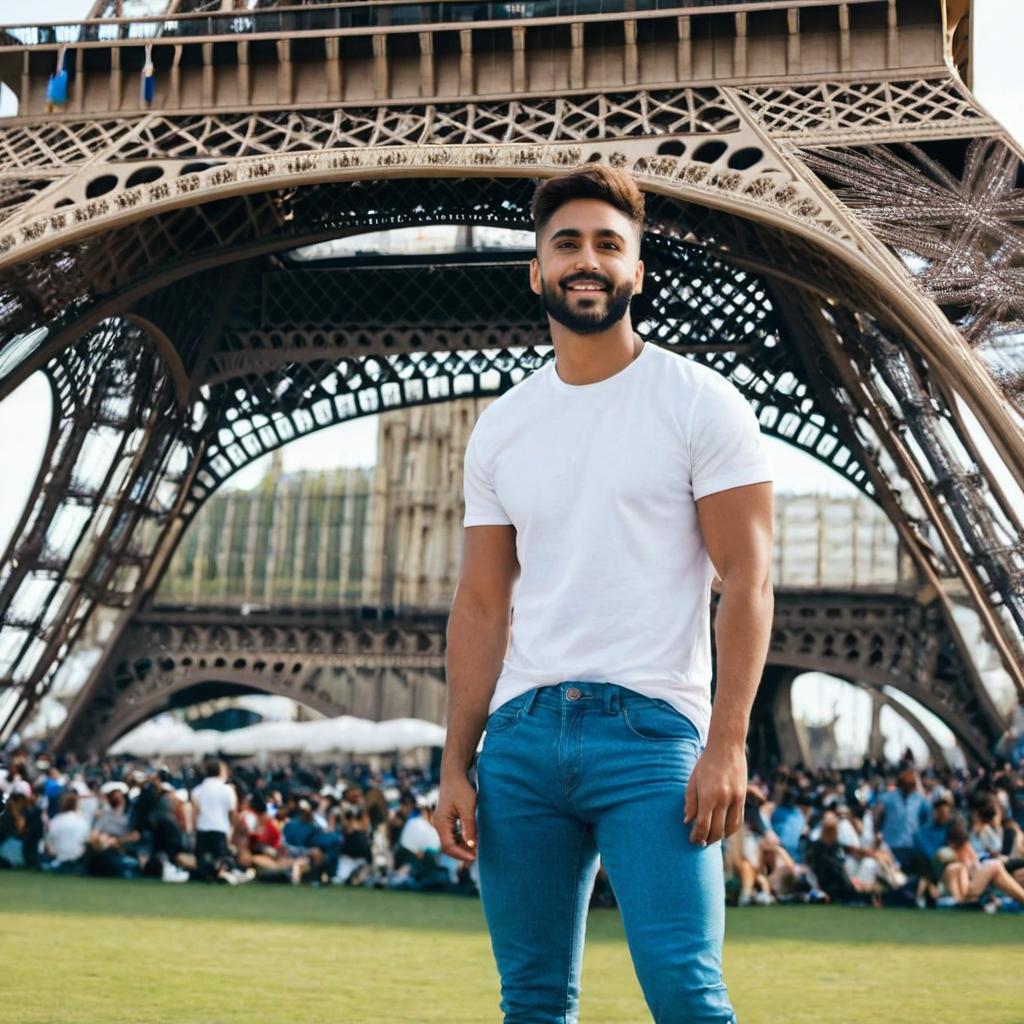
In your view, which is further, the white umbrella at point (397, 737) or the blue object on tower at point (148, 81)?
the white umbrella at point (397, 737)

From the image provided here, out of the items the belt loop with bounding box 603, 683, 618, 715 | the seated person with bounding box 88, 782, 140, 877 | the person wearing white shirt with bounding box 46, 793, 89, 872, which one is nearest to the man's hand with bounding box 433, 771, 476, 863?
the belt loop with bounding box 603, 683, 618, 715

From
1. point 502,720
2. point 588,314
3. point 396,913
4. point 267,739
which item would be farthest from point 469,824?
point 267,739

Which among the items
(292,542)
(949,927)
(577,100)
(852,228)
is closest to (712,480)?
(949,927)

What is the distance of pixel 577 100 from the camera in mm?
18047

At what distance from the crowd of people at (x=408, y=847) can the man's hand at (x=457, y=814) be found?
983 cm

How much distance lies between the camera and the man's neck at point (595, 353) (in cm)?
284

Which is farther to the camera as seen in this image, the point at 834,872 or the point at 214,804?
the point at 214,804

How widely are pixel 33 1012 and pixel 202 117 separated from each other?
1423 cm

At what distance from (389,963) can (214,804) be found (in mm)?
6016

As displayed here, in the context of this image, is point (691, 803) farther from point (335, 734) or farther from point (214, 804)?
point (335, 734)

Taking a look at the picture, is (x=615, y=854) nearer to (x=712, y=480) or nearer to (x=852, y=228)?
(x=712, y=480)

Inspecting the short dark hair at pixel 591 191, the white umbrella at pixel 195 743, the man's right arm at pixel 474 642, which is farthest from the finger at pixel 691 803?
the white umbrella at pixel 195 743

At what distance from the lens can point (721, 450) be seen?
8.76 ft

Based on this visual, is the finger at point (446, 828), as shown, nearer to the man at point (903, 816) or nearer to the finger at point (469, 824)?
the finger at point (469, 824)
